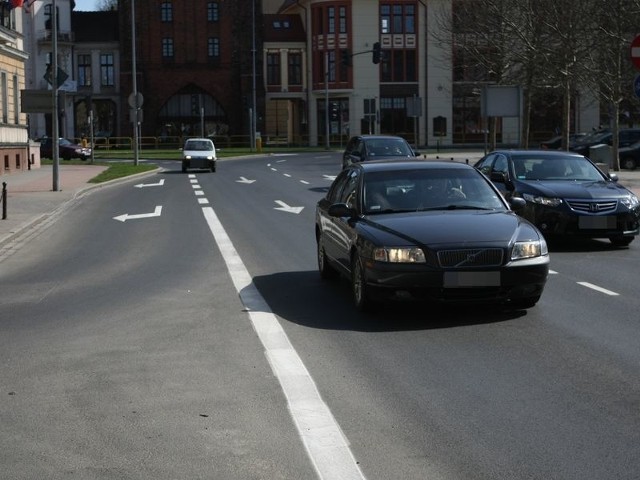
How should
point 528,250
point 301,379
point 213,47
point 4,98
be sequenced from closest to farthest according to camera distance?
point 301,379
point 528,250
point 4,98
point 213,47

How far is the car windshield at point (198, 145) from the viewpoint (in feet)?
159

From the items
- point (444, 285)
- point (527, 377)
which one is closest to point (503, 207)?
point (444, 285)

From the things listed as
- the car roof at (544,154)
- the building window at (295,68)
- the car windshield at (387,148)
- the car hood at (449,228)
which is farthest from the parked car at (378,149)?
the building window at (295,68)

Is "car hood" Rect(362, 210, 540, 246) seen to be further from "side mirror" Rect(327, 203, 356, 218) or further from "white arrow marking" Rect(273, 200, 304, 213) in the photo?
"white arrow marking" Rect(273, 200, 304, 213)

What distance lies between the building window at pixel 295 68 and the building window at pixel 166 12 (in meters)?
9.68

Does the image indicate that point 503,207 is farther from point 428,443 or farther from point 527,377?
point 428,443

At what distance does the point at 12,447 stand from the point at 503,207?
21.5 feet

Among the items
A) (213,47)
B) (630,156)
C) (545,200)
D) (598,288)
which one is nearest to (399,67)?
(213,47)

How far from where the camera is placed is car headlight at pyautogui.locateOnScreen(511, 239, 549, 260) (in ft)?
33.1

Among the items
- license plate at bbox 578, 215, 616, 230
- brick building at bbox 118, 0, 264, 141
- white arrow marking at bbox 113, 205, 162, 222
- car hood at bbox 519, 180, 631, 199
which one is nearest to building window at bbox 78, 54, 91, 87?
brick building at bbox 118, 0, 264, 141

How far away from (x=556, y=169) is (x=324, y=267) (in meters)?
6.31

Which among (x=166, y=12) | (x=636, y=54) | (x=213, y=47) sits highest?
(x=166, y=12)

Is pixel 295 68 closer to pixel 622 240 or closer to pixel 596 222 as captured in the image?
pixel 622 240

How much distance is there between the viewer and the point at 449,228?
405 inches
